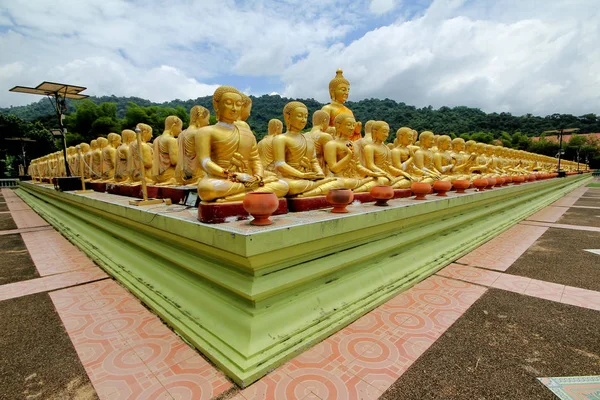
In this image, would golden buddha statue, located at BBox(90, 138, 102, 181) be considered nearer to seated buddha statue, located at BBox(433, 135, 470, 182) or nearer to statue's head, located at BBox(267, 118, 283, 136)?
statue's head, located at BBox(267, 118, 283, 136)

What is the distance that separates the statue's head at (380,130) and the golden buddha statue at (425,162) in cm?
140

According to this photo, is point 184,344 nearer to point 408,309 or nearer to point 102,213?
point 408,309

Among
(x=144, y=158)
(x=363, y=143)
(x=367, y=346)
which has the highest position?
(x=363, y=143)

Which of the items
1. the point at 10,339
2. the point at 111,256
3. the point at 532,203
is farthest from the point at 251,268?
the point at 532,203

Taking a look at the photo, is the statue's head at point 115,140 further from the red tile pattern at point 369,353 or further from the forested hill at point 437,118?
the forested hill at point 437,118

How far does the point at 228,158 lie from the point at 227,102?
546 millimetres

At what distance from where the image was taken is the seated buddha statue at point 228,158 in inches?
107

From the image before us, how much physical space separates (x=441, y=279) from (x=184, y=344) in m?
2.78

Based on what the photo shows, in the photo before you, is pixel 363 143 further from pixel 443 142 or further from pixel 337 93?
pixel 443 142

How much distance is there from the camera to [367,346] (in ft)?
7.14

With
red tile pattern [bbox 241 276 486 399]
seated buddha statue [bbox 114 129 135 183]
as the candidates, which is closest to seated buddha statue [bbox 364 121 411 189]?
red tile pattern [bbox 241 276 486 399]

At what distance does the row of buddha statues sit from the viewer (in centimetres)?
299

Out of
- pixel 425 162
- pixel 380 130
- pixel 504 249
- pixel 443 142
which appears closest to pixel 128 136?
pixel 380 130

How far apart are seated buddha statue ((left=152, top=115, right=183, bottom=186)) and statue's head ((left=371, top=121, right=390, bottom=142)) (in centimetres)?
350
